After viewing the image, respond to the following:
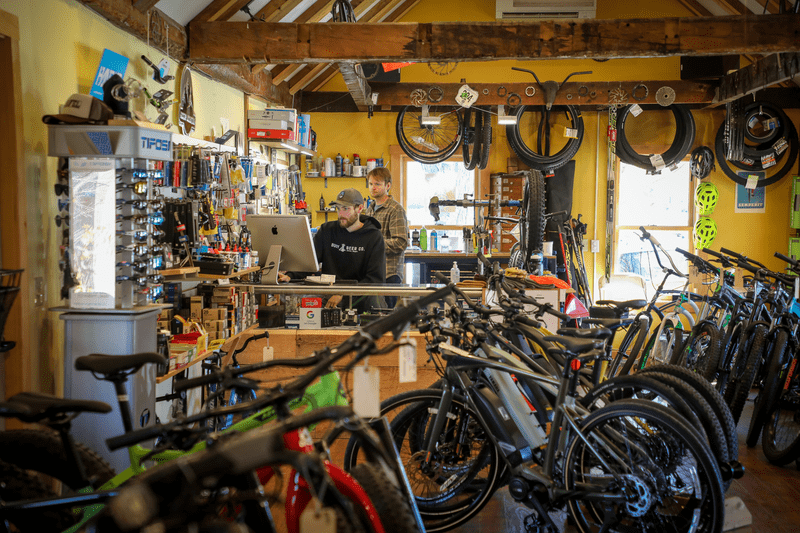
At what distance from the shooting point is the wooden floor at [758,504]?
3.18 m

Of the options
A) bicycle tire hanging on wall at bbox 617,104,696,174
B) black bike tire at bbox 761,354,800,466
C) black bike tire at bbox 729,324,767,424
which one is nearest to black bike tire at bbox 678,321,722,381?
black bike tire at bbox 729,324,767,424

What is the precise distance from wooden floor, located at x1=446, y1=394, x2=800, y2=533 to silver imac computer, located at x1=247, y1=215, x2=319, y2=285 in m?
2.16

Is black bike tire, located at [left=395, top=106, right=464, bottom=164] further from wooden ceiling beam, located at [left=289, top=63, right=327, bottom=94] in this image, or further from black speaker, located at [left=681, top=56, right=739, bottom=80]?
black speaker, located at [left=681, top=56, right=739, bottom=80]

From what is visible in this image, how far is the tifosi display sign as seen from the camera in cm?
311

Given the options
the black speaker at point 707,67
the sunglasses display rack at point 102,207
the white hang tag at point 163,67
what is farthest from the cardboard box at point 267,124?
the black speaker at point 707,67

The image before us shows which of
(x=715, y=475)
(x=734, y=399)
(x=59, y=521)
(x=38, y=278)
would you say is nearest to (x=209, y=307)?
(x=38, y=278)

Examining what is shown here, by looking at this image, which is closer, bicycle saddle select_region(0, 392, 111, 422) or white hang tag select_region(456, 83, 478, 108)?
bicycle saddle select_region(0, 392, 111, 422)

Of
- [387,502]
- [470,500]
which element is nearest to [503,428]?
[470,500]

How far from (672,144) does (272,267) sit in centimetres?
611

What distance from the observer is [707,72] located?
7.86 meters

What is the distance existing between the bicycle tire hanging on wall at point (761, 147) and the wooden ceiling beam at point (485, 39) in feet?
11.8

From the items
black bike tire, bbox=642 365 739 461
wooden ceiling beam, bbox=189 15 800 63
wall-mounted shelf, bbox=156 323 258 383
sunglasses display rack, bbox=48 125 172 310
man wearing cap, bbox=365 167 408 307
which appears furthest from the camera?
man wearing cap, bbox=365 167 408 307

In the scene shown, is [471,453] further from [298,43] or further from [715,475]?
[298,43]

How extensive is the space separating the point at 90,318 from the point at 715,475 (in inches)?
107
